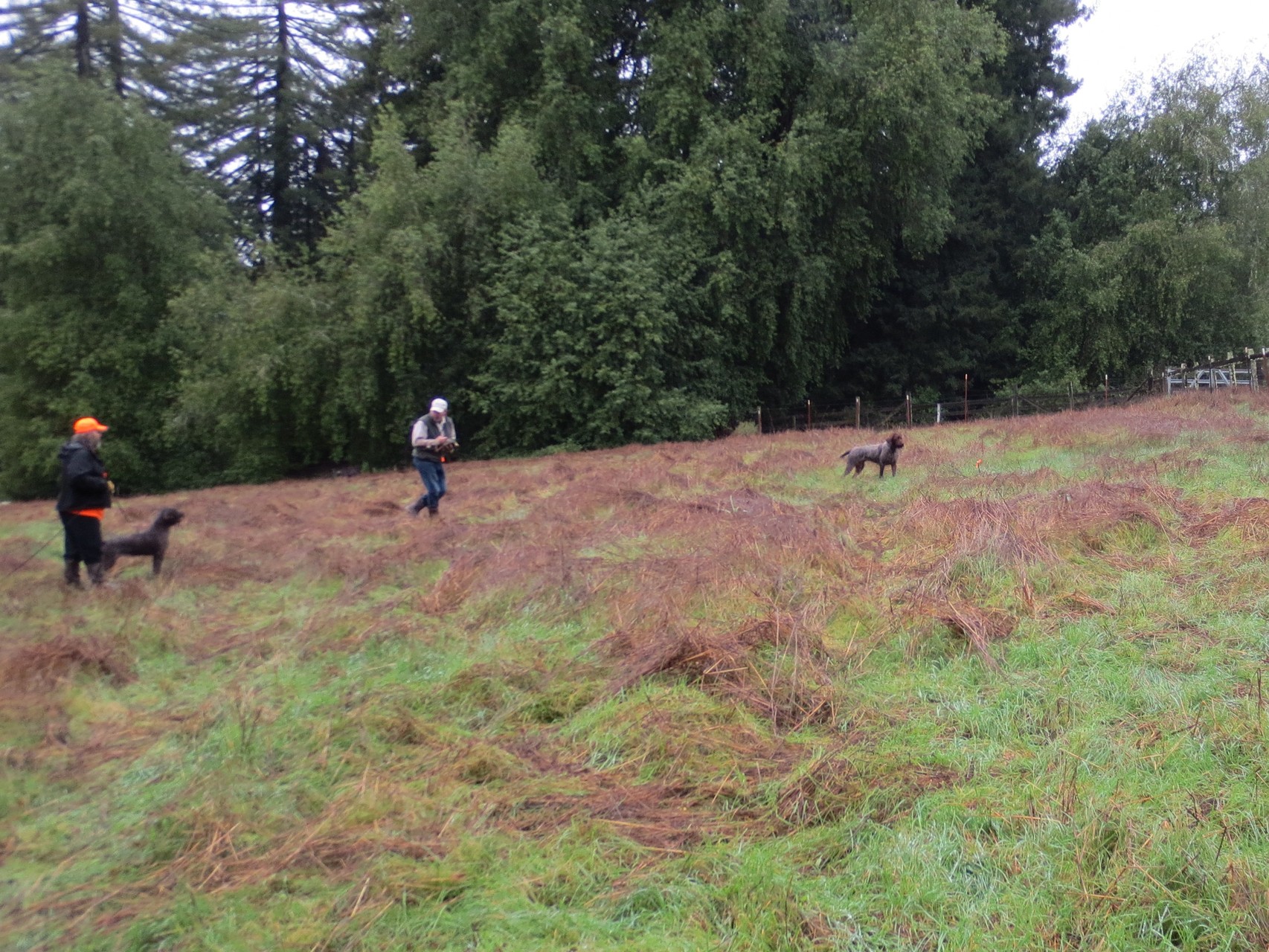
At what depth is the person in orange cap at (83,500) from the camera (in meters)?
8.24

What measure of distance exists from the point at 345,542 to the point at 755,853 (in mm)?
8072

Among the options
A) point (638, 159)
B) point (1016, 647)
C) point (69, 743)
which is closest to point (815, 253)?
point (638, 159)

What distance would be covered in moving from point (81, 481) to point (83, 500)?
237 mm

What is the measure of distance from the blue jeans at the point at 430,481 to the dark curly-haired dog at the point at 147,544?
10.5ft

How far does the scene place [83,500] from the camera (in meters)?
8.38

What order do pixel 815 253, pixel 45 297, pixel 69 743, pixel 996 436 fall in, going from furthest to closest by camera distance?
pixel 45 297 < pixel 815 253 < pixel 996 436 < pixel 69 743

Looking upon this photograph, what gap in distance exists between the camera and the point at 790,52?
2719cm

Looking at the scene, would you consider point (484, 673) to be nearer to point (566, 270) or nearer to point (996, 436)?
point (996, 436)

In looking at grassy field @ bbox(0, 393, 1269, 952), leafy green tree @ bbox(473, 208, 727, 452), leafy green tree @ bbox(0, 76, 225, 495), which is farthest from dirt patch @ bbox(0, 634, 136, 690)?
leafy green tree @ bbox(0, 76, 225, 495)

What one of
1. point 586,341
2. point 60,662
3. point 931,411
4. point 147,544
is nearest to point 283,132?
point 586,341

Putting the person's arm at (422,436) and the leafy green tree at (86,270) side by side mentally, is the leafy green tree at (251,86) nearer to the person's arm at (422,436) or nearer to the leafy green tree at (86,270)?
the leafy green tree at (86,270)

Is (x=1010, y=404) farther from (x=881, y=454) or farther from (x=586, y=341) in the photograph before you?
(x=881, y=454)

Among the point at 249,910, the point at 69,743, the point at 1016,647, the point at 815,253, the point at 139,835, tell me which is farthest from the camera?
the point at 815,253

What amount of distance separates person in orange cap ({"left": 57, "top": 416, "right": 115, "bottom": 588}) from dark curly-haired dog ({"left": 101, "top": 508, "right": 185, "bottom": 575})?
0.75 feet
